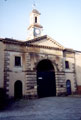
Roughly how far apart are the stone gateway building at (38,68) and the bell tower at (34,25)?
10.6 meters

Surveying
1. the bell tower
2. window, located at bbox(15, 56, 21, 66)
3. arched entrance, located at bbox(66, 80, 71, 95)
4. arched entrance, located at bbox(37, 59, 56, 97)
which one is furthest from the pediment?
the bell tower

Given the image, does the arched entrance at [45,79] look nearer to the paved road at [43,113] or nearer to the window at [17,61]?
the window at [17,61]

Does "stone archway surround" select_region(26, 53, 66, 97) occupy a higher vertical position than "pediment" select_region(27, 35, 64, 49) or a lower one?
lower

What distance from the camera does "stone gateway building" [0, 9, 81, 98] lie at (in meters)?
17.6

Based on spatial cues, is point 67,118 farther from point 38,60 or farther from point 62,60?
point 62,60

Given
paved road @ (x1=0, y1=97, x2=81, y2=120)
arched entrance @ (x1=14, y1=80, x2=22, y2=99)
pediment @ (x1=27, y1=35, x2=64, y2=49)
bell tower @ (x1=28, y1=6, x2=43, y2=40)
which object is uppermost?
bell tower @ (x1=28, y1=6, x2=43, y2=40)

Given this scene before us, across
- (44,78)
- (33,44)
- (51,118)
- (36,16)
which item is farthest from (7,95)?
(36,16)

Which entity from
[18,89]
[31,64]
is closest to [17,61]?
[31,64]

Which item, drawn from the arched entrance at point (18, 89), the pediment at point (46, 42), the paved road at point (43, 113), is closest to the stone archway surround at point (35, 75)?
the arched entrance at point (18, 89)

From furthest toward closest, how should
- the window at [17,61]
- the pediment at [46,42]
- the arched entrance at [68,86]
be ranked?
1. the arched entrance at [68,86]
2. the pediment at [46,42]
3. the window at [17,61]

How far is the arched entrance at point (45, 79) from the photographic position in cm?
1978

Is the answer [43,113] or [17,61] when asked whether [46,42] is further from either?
[43,113]

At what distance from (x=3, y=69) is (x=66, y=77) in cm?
995

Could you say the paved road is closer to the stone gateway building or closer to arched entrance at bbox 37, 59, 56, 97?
the stone gateway building
